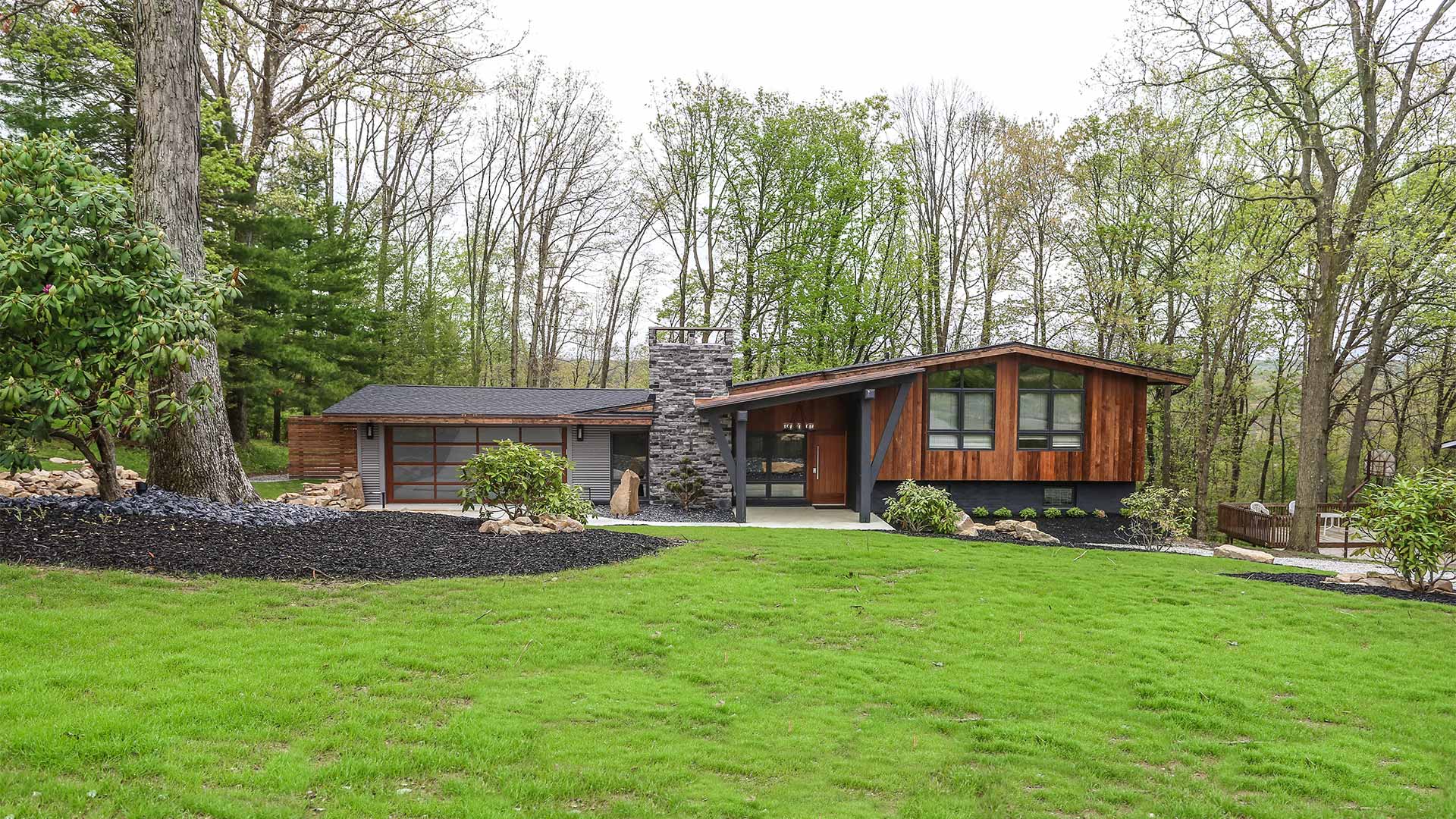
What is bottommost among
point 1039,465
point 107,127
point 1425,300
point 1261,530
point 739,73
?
point 1261,530

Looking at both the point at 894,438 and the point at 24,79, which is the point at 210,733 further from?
the point at 24,79

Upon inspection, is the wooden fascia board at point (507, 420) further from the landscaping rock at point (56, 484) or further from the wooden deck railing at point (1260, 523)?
the wooden deck railing at point (1260, 523)

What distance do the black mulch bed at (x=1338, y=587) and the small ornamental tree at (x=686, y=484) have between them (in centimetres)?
996

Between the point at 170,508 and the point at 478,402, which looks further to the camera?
the point at 478,402

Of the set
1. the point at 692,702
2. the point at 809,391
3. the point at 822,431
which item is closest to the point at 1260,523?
the point at 822,431

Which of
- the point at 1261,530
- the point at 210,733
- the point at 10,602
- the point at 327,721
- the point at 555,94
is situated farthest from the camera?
the point at 555,94

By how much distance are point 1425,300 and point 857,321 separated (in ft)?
46.0

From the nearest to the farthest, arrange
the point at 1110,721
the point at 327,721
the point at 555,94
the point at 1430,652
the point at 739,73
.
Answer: the point at 327,721 → the point at 1110,721 → the point at 1430,652 → the point at 739,73 → the point at 555,94

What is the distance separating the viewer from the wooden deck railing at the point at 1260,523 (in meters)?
16.6

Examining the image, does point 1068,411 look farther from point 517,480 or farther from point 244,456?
point 244,456

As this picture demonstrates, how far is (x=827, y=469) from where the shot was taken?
17906mm

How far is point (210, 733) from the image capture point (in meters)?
3.89

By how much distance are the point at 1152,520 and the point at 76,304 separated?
16.9 m

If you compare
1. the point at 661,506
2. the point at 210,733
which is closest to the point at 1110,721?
the point at 210,733
